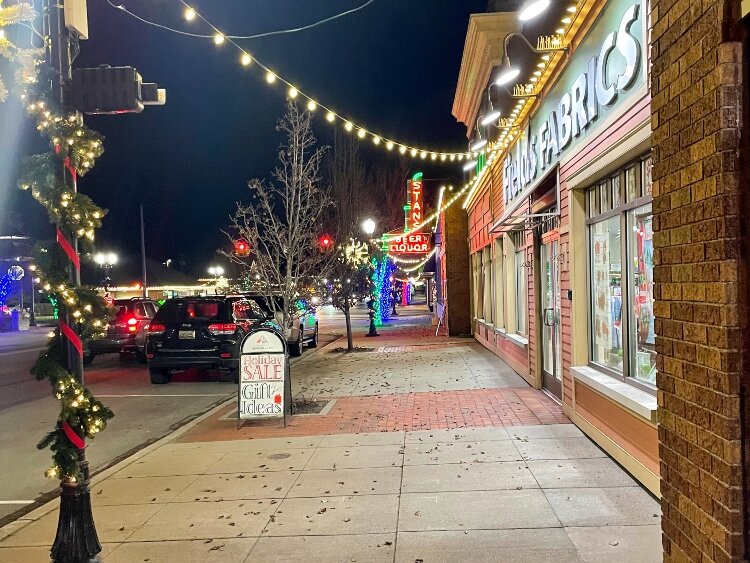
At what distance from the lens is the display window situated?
593cm

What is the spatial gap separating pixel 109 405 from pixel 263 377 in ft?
13.0

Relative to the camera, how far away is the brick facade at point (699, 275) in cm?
224

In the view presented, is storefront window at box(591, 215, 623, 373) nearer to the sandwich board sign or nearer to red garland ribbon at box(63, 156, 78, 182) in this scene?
the sandwich board sign

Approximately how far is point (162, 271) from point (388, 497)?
6179cm

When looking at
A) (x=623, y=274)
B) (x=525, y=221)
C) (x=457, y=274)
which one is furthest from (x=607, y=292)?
(x=457, y=274)

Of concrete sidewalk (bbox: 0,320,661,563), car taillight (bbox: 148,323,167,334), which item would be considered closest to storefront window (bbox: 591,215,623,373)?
concrete sidewalk (bbox: 0,320,661,563)

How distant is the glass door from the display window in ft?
4.34

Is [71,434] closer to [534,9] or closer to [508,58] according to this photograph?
[534,9]

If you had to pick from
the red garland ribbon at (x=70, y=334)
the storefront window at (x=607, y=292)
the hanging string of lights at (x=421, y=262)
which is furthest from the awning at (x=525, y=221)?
the hanging string of lights at (x=421, y=262)

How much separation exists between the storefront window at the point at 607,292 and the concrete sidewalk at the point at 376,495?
1.04 metres

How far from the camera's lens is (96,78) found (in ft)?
15.0

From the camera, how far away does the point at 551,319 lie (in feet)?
31.2

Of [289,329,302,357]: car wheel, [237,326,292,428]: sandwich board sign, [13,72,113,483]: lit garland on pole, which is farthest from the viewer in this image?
[289,329,302,357]: car wheel

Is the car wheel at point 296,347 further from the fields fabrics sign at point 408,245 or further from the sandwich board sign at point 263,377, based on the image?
the sandwich board sign at point 263,377
